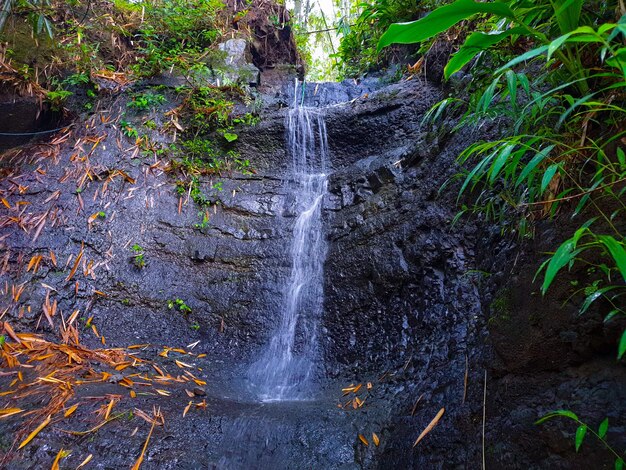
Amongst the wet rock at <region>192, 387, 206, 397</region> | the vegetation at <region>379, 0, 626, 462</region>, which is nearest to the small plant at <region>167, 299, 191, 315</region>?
the wet rock at <region>192, 387, 206, 397</region>

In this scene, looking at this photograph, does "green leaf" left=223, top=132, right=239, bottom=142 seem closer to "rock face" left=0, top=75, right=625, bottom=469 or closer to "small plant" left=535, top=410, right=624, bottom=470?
"rock face" left=0, top=75, right=625, bottom=469

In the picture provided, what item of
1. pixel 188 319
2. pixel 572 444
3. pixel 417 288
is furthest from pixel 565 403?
pixel 188 319

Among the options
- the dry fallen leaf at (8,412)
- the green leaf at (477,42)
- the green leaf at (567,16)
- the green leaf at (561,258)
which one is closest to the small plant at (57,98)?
the dry fallen leaf at (8,412)

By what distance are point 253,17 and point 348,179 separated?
14.7ft

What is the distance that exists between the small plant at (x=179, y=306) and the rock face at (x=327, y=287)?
0.10 feet

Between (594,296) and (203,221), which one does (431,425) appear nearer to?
(594,296)

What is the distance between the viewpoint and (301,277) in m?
3.93

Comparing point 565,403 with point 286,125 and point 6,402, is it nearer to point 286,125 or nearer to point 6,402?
point 6,402

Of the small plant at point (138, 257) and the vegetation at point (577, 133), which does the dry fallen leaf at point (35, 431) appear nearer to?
the small plant at point (138, 257)

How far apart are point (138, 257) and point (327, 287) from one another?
2101 mm

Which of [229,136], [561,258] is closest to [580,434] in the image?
[561,258]

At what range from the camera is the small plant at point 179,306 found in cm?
370

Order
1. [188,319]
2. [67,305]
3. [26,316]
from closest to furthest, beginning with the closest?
[26,316] → [67,305] → [188,319]

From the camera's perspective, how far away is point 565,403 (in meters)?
1.29
